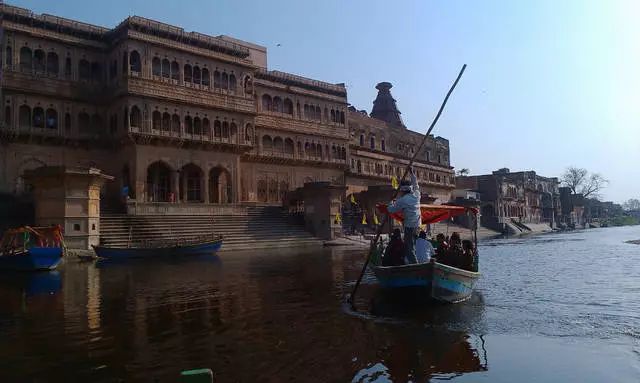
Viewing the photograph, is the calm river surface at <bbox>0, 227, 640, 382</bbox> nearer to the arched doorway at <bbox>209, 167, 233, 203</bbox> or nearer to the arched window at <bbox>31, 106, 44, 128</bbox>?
the arched window at <bbox>31, 106, 44, 128</bbox>

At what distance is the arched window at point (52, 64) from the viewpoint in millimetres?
35562

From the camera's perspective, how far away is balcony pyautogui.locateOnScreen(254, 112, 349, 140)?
46969 millimetres

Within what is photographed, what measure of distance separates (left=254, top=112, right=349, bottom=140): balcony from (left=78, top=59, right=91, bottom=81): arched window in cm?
1442

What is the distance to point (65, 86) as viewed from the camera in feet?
119

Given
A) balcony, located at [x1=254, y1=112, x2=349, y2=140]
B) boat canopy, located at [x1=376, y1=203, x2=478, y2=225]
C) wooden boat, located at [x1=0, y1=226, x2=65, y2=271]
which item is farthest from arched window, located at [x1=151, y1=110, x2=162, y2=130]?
boat canopy, located at [x1=376, y1=203, x2=478, y2=225]

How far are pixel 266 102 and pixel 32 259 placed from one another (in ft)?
99.8

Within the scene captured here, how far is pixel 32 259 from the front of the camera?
2008cm

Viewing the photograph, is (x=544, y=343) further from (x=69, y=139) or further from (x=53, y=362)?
(x=69, y=139)

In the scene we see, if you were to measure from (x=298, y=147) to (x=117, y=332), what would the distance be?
1619 inches

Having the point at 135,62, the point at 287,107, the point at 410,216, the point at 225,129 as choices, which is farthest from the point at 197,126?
the point at 410,216

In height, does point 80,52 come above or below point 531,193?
above

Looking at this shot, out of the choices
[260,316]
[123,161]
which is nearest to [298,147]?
[123,161]

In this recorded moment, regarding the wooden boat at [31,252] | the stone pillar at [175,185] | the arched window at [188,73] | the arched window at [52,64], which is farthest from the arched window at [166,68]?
A: the wooden boat at [31,252]

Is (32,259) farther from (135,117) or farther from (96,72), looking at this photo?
(96,72)
